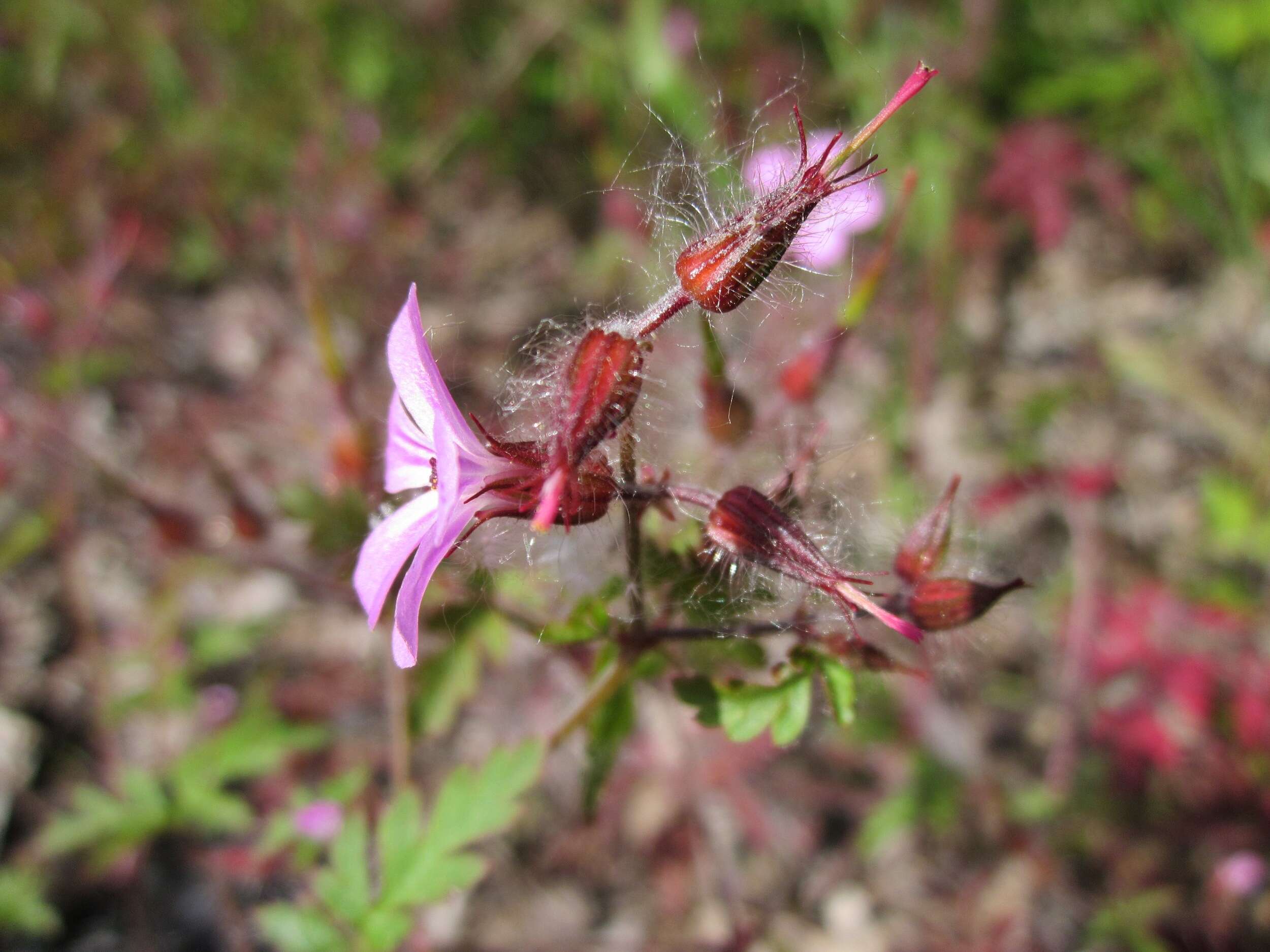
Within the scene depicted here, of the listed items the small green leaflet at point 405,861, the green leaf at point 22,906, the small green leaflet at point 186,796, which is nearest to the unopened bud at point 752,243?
the small green leaflet at point 405,861

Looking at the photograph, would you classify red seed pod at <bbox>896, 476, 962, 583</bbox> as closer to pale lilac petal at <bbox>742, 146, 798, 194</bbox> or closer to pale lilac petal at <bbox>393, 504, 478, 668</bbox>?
pale lilac petal at <bbox>742, 146, 798, 194</bbox>

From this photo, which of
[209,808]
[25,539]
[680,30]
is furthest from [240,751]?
[680,30]

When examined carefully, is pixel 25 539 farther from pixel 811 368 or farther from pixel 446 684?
pixel 811 368

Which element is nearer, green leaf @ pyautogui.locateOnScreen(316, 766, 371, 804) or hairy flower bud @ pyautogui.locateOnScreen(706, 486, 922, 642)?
hairy flower bud @ pyautogui.locateOnScreen(706, 486, 922, 642)

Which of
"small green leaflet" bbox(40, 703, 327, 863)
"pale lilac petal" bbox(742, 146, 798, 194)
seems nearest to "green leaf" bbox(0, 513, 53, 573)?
"small green leaflet" bbox(40, 703, 327, 863)

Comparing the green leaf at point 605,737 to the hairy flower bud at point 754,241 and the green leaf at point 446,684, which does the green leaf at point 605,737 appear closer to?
the green leaf at point 446,684
